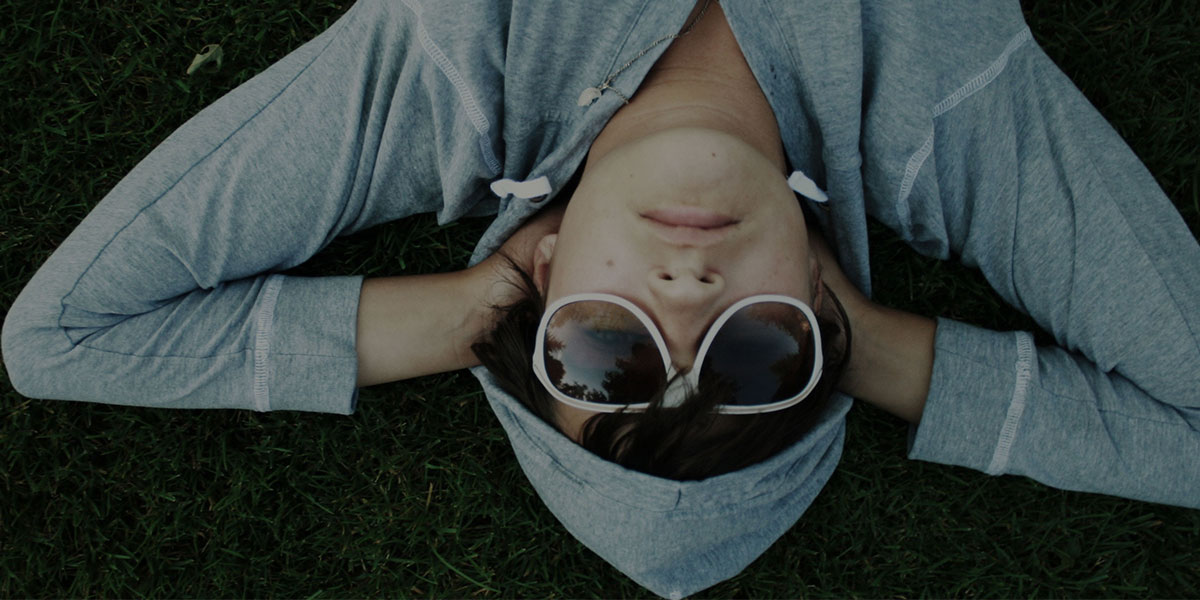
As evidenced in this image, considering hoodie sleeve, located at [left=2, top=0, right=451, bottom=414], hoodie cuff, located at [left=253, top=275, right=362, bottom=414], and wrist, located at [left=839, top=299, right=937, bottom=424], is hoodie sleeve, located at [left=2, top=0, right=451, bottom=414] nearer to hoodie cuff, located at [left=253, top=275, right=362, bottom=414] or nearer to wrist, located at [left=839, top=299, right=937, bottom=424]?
hoodie cuff, located at [left=253, top=275, right=362, bottom=414]

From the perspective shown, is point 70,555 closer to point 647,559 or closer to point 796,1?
point 647,559

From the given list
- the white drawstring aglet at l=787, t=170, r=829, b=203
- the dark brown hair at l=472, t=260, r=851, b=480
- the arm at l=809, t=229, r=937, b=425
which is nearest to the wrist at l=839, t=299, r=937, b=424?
the arm at l=809, t=229, r=937, b=425

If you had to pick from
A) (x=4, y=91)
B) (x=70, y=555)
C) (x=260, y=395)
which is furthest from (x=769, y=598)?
(x=4, y=91)

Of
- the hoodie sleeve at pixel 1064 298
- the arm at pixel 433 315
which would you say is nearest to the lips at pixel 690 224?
the arm at pixel 433 315

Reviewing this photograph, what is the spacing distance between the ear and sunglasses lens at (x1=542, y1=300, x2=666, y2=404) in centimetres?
26

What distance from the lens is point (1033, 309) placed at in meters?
2.68

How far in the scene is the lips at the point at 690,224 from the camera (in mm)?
2039

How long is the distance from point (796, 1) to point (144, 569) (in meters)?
2.97

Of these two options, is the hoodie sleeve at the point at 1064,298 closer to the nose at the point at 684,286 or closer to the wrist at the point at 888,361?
the wrist at the point at 888,361

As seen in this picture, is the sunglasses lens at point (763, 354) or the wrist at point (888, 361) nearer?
the sunglasses lens at point (763, 354)

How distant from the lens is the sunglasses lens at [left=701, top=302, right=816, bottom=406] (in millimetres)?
2045

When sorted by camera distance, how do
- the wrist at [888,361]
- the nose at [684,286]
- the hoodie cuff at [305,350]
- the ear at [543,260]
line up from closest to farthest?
the nose at [684,286]
the ear at [543,260]
the hoodie cuff at [305,350]
the wrist at [888,361]

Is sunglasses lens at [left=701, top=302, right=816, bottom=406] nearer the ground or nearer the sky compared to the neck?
nearer the ground

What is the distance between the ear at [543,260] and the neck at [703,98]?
260 millimetres
